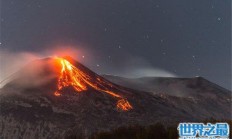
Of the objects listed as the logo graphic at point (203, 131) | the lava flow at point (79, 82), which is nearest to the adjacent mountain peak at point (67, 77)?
the lava flow at point (79, 82)

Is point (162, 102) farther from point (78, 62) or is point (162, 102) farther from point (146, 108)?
point (78, 62)

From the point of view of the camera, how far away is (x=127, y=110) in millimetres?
75812

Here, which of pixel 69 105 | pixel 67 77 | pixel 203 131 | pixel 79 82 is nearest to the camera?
pixel 203 131

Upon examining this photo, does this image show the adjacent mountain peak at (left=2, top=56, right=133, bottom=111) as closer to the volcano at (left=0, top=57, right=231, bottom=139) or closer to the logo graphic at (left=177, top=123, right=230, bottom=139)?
the volcano at (left=0, top=57, right=231, bottom=139)

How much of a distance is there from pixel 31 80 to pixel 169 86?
79.1 meters

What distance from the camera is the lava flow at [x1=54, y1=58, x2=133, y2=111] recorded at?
260ft

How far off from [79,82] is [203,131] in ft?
210

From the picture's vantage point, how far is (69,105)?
72.4 metres

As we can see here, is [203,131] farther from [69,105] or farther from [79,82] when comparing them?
[79,82]

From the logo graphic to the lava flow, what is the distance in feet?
167

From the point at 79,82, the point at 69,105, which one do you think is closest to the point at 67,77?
the point at 79,82

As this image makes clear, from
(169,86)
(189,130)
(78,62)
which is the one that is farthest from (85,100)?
(169,86)

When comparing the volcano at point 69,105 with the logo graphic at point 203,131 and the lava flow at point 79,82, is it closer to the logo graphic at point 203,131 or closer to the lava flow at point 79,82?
the lava flow at point 79,82

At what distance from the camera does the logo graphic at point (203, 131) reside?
78.4 feet
